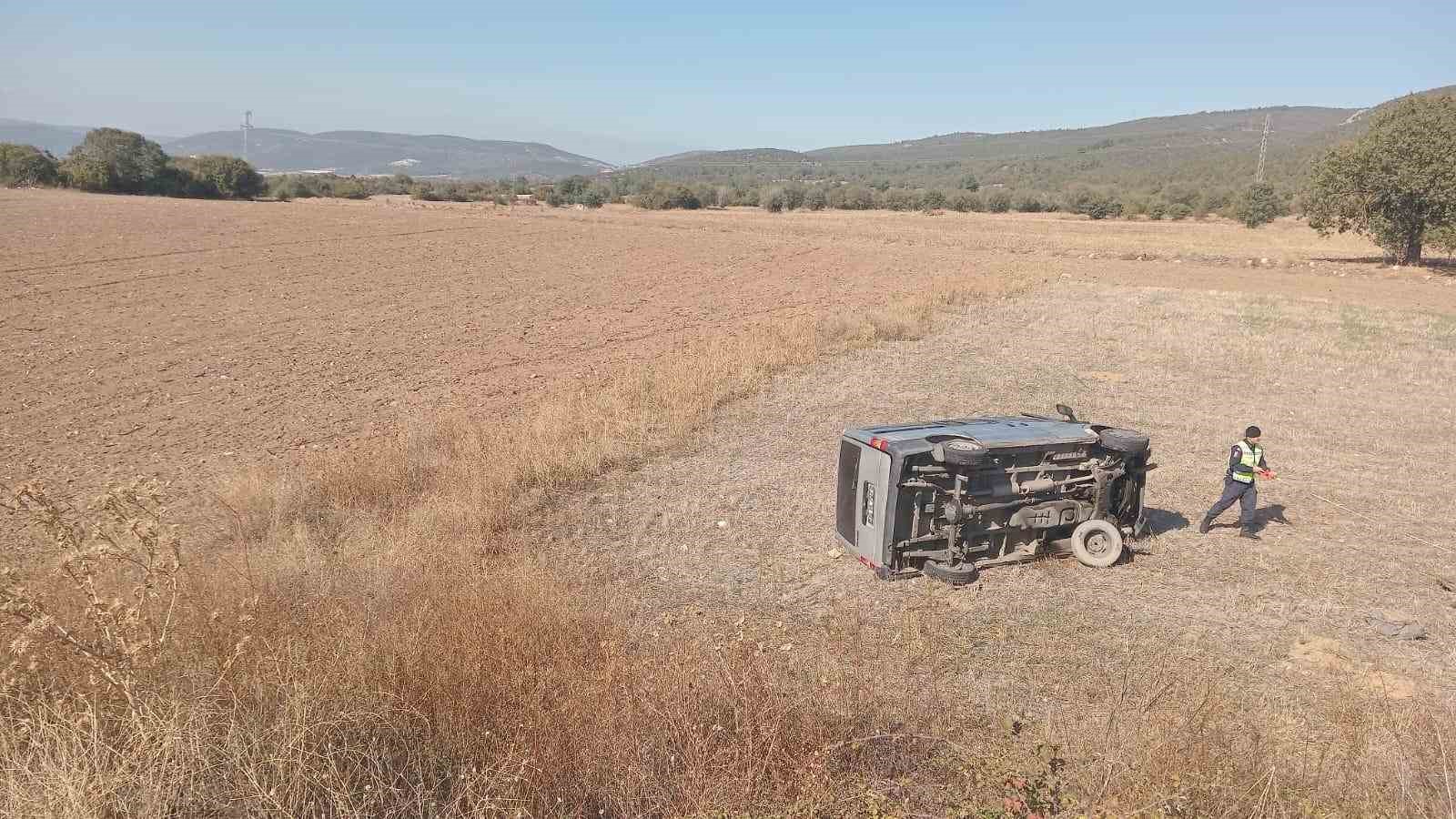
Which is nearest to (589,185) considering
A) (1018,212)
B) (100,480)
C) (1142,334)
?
(1018,212)

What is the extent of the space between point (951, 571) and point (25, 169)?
8900cm

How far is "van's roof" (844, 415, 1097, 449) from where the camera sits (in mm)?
6785

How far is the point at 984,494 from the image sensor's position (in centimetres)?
686

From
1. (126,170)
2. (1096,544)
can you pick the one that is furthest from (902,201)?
(1096,544)

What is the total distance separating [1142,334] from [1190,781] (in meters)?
17.9

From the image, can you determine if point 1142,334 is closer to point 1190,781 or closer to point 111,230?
point 1190,781

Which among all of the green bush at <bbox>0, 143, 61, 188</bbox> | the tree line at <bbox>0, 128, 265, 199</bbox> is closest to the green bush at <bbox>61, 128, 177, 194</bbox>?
the tree line at <bbox>0, 128, 265, 199</bbox>

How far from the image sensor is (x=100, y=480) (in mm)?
8945

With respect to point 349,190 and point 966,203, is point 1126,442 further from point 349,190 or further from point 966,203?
point 349,190

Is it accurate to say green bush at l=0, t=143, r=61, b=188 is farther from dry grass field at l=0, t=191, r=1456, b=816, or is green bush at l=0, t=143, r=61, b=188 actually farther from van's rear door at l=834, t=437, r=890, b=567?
van's rear door at l=834, t=437, r=890, b=567

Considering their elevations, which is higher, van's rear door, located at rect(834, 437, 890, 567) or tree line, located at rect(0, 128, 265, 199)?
tree line, located at rect(0, 128, 265, 199)

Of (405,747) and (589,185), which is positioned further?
(589,185)

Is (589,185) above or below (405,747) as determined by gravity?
above

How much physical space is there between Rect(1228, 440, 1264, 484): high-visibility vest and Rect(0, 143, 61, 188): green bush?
88.9m
